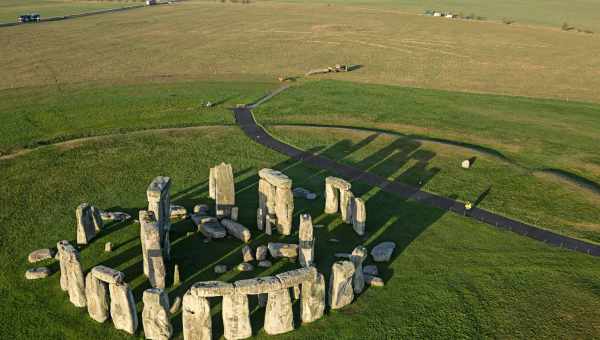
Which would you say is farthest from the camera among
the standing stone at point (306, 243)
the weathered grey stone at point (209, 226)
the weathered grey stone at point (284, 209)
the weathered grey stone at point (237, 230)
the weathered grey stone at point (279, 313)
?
the weathered grey stone at point (209, 226)

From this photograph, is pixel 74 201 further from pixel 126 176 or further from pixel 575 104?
pixel 575 104

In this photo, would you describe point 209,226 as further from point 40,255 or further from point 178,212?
point 40,255

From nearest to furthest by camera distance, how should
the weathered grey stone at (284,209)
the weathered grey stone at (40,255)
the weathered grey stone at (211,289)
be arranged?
the weathered grey stone at (211,289) → the weathered grey stone at (40,255) → the weathered grey stone at (284,209)

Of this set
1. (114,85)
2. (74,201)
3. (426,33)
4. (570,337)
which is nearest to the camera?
(570,337)

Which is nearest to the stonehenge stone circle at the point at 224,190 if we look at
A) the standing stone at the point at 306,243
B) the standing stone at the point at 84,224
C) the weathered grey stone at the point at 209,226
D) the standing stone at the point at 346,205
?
the weathered grey stone at the point at 209,226

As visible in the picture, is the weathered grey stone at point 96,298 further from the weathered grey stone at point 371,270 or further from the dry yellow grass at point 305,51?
the dry yellow grass at point 305,51

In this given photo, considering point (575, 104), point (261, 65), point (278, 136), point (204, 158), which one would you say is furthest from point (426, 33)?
point (204, 158)
